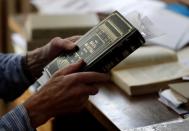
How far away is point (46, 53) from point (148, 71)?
242 mm

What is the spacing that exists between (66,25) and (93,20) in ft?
0.36

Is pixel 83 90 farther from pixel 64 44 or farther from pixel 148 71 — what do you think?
pixel 148 71

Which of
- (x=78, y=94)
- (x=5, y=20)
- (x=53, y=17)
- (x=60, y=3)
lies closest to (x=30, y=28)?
(x=53, y=17)

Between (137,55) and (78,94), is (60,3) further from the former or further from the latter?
(78,94)

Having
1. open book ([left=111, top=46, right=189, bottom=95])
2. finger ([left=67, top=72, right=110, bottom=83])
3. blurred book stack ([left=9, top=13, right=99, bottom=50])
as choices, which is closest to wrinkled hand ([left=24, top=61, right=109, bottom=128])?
finger ([left=67, top=72, right=110, bottom=83])

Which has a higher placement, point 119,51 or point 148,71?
point 119,51

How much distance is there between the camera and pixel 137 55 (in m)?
0.95

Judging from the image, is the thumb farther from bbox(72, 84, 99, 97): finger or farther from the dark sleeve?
the dark sleeve

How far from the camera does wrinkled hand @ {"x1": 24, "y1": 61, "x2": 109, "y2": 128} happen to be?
27.8 inches

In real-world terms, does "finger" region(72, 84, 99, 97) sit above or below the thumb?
below

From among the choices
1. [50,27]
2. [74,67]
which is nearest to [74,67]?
[74,67]

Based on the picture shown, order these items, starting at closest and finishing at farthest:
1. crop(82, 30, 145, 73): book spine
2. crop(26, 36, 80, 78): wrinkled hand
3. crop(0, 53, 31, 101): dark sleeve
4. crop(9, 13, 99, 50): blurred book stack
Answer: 1. crop(82, 30, 145, 73): book spine
2. crop(26, 36, 80, 78): wrinkled hand
3. crop(0, 53, 31, 101): dark sleeve
4. crop(9, 13, 99, 50): blurred book stack

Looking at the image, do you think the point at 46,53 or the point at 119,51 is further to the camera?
the point at 46,53

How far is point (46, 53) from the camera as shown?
89cm
